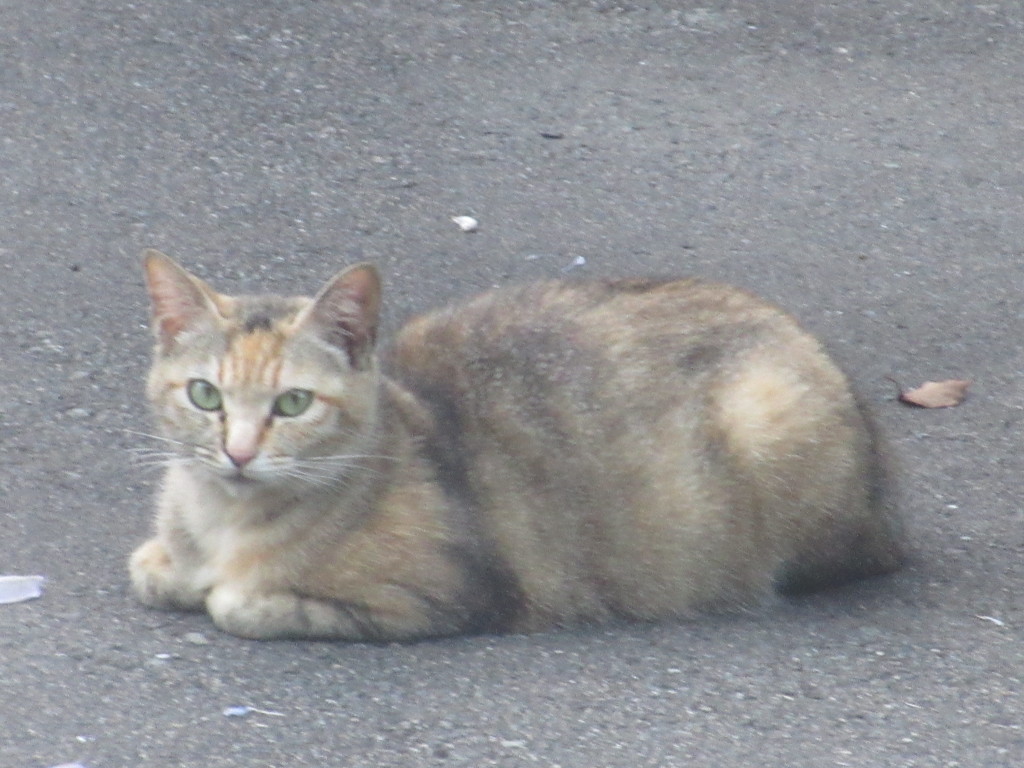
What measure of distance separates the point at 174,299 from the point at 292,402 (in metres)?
0.42

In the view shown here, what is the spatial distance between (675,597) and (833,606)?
0.46 metres

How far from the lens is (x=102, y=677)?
377cm

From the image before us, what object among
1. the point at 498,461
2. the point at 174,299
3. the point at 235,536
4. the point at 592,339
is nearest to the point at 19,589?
the point at 235,536

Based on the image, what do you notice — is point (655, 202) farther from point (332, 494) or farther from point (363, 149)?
point (332, 494)

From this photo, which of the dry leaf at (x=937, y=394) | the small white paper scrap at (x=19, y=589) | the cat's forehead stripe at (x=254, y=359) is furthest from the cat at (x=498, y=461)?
the dry leaf at (x=937, y=394)

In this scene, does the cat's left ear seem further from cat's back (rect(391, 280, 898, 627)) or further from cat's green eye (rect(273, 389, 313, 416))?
cat's back (rect(391, 280, 898, 627))

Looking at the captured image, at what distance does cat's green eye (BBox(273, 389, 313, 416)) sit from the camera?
12.7 ft

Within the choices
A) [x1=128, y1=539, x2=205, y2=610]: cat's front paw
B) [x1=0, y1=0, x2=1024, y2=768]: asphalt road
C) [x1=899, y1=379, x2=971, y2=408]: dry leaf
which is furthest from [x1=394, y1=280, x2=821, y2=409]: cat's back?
[x1=899, y1=379, x2=971, y2=408]: dry leaf

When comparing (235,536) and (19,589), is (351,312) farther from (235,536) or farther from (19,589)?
(19,589)

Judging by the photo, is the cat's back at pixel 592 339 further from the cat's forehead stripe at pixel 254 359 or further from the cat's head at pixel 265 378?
the cat's forehead stripe at pixel 254 359

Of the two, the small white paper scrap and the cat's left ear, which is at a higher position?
the cat's left ear

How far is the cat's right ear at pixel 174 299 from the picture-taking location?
3953 mm

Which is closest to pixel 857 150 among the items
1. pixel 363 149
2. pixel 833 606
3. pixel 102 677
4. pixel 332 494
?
pixel 363 149

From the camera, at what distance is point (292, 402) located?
388 centimetres
